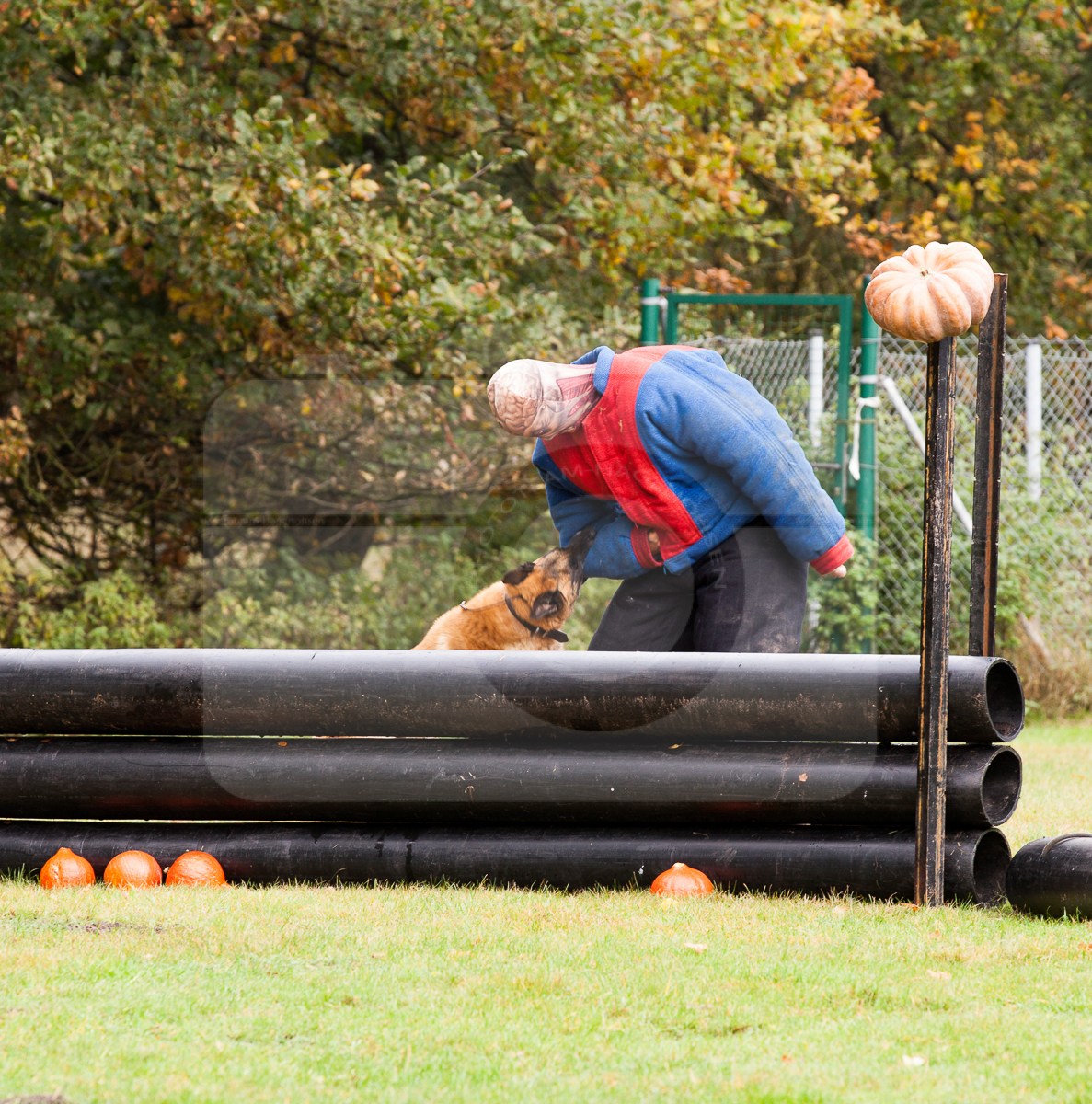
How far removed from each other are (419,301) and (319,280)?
2.27ft

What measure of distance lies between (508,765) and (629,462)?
109cm

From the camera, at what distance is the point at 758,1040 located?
2.80 meters

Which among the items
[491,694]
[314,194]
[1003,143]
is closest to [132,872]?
[491,694]

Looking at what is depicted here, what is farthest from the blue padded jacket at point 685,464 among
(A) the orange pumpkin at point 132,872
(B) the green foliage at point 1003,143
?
(B) the green foliage at point 1003,143

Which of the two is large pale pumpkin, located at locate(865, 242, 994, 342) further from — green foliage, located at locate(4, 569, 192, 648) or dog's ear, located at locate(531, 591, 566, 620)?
green foliage, located at locate(4, 569, 192, 648)

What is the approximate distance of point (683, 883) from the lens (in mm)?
4180

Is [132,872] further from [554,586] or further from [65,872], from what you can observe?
[554,586]

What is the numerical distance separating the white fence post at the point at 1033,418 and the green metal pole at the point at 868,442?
4.19ft

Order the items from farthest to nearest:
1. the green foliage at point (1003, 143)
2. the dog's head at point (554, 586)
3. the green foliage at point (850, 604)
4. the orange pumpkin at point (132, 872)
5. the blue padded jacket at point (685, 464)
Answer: the green foliage at point (1003, 143) < the green foliage at point (850, 604) < the dog's head at point (554, 586) < the blue padded jacket at point (685, 464) < the orange pumpkin at point (132, 872)

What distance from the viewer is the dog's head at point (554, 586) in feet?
16.2

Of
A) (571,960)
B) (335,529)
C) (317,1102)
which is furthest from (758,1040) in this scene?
(335,529)

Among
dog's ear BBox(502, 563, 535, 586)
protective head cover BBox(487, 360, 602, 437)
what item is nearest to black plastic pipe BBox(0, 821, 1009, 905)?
dog's ear BBox(502, 563, 535, 586)

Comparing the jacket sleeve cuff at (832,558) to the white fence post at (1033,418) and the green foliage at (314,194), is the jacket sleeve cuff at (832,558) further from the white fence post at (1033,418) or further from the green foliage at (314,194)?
the white fence post at (1033,418)

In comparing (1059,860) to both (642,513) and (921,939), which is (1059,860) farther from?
(642,513)
